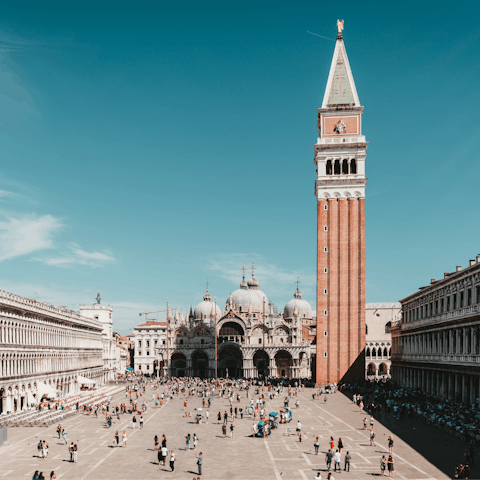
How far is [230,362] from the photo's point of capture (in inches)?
4961

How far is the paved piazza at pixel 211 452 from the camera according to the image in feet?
98.2

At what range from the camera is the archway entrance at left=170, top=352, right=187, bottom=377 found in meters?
127

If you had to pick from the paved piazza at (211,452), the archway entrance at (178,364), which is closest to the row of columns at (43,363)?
the paved piazza at (211,452)

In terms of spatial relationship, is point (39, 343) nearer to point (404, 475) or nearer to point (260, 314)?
point (404, 475)

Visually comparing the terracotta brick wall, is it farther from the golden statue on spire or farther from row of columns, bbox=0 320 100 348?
row of columns, bbox=0 320 100 348

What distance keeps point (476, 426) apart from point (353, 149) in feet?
187

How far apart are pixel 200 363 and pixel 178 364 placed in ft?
16.3

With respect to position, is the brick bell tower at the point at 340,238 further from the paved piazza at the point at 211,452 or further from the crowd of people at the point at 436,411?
the paved piazza at the point at 211,452

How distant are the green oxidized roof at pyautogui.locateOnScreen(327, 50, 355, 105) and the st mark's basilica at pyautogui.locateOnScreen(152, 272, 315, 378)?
4842 centimetres

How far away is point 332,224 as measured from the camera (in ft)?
290

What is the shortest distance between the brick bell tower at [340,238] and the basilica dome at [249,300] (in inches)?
2181

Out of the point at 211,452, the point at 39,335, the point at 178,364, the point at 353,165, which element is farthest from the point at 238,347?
the point at 211,452

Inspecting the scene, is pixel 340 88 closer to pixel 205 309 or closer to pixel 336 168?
pixel 336 168

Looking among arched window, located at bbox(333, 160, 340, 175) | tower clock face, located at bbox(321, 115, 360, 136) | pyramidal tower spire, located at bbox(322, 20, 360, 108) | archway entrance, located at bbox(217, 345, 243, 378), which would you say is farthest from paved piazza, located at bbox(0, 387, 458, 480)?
archway entrance, located at bbox(217, 345, 243, 378)
